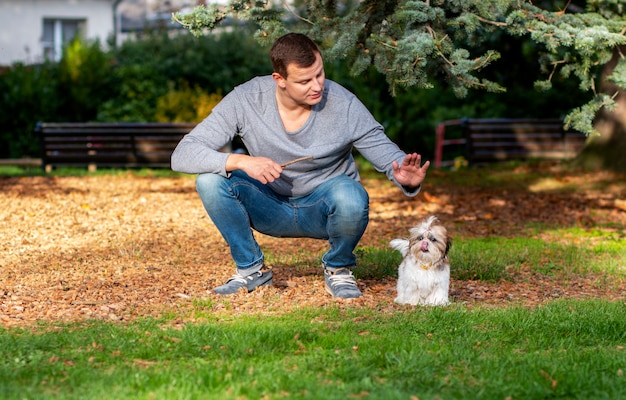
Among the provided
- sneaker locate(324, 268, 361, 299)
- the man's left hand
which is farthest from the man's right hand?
sneaker locate(324, 268, 361, 299)

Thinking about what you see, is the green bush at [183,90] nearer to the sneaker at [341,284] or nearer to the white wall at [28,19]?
the white wall at [28,19]

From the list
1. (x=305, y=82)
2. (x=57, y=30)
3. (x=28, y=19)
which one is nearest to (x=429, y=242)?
(x=305, y=82)

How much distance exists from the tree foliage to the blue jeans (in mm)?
1630

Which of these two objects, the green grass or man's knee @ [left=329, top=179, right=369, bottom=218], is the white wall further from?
the green grass

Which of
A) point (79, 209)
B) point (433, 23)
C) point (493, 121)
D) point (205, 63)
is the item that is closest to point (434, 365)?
point (433, 23)

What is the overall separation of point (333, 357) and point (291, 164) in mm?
1777

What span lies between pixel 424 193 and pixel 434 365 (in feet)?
27.6

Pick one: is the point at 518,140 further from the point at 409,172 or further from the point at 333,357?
the point at 333,357

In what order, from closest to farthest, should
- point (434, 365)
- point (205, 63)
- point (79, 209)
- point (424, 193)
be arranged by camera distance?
point (434, 365)
point (79, 209)
point (424, 193)
point (205, 63)

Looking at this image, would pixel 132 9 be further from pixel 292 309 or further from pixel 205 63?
pixel 292 309

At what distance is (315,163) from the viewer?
20.1 feet

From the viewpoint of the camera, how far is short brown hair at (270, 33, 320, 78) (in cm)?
575

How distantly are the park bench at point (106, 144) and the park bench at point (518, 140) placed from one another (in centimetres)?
559

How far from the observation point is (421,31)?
739cm
